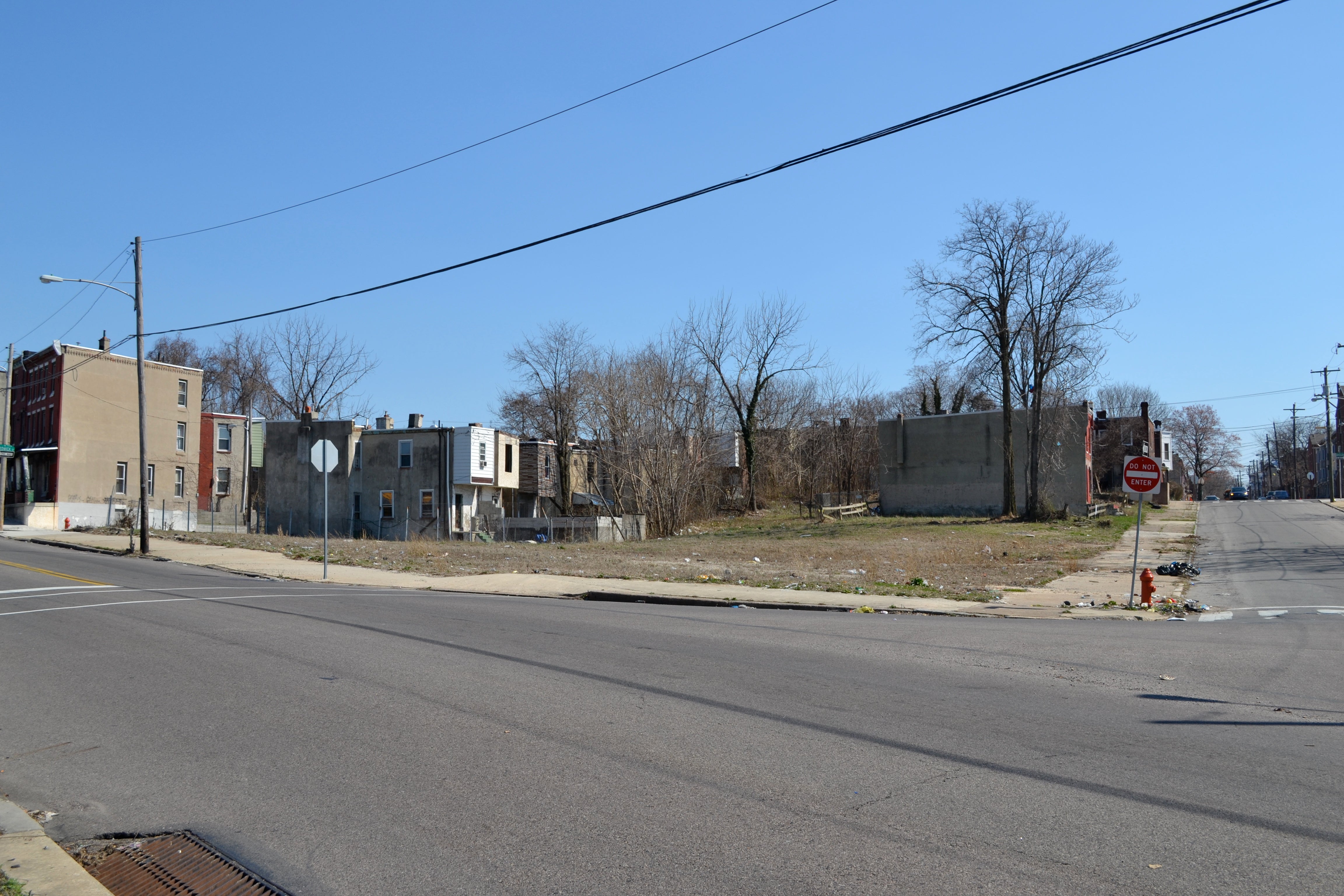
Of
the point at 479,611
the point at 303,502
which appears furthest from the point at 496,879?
the point at 303,502

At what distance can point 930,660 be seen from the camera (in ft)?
32.9

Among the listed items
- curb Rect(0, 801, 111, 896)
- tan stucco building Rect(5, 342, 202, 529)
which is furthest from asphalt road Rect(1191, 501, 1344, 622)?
tan stucco building Rect(5, 342, 202, 529)

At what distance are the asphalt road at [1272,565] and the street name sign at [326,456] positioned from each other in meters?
17.9

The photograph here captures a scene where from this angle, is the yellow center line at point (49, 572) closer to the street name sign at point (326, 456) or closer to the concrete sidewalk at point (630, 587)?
the concrete sidewalk at point (630, 587)

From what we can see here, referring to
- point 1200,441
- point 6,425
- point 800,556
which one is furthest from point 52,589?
point 1200,441

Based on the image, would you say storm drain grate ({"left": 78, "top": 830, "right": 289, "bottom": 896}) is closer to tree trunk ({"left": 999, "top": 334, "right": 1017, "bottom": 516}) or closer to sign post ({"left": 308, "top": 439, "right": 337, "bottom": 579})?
sign post ({"left": 308, "top": 439, "right": 337, "bottom": 579})

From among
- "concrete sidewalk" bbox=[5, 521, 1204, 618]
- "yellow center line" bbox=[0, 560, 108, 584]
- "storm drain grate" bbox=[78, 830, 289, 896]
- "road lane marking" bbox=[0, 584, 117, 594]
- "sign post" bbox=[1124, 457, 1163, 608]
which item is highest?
"sign post" bbox=[1124, 457, 1163, 608]

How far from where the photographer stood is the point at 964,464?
5850 cm

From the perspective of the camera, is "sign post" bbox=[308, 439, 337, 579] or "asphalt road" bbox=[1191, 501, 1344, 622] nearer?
"asphalt road" bbox=[1191, 501, 1344, 622]

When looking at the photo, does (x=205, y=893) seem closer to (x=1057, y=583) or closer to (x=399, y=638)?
(x=399, y=638)

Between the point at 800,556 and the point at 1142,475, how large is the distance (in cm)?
1371

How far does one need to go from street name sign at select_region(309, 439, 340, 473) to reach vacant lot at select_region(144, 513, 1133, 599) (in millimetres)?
3332

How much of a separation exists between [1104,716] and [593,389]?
42.8 metres

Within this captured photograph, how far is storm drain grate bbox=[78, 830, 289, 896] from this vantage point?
14.7 feet
